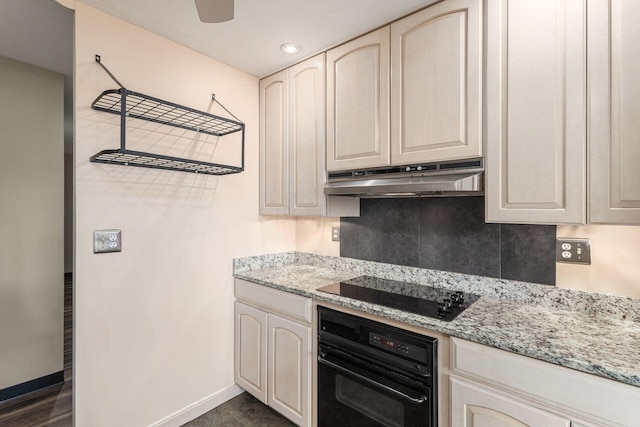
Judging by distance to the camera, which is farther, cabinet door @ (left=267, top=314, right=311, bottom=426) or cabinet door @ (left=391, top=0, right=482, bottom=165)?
cabinet door @ (left=267, top=314, right=311, bottom=426)

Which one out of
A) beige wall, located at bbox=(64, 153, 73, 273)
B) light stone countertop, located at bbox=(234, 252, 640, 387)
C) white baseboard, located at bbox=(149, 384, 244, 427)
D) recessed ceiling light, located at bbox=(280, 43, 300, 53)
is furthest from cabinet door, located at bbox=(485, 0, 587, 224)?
beige wall, located at bbox=(64, 153, 73, 273)

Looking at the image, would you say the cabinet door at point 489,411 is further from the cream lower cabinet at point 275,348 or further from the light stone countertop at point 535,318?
the cream lower cabinet at point 275,348

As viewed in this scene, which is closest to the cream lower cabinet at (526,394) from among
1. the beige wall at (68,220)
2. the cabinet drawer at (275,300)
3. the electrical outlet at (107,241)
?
the cabinet drawer at (275,300)

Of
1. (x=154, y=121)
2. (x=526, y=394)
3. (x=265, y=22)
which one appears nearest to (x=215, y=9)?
(x=265, y=22)

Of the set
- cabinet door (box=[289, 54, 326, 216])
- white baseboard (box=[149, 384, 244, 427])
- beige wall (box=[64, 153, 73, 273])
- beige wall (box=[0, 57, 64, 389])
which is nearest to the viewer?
white baseboard (box=[149, 384, 244, 427])

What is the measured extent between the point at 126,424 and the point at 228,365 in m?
0.66

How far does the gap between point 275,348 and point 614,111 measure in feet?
6.61

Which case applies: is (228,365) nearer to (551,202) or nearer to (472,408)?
(472,408)

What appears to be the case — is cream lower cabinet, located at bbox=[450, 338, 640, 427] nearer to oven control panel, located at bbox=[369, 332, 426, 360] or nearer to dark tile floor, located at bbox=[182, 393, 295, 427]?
oven control panel, located at bbox=[369, 332, 426, 360]

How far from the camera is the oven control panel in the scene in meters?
1.32

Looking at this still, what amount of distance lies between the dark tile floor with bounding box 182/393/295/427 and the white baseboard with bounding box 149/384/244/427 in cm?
3

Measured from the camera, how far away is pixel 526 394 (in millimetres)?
1077

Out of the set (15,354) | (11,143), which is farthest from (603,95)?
(15,354)

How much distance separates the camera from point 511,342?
43.8 inches
